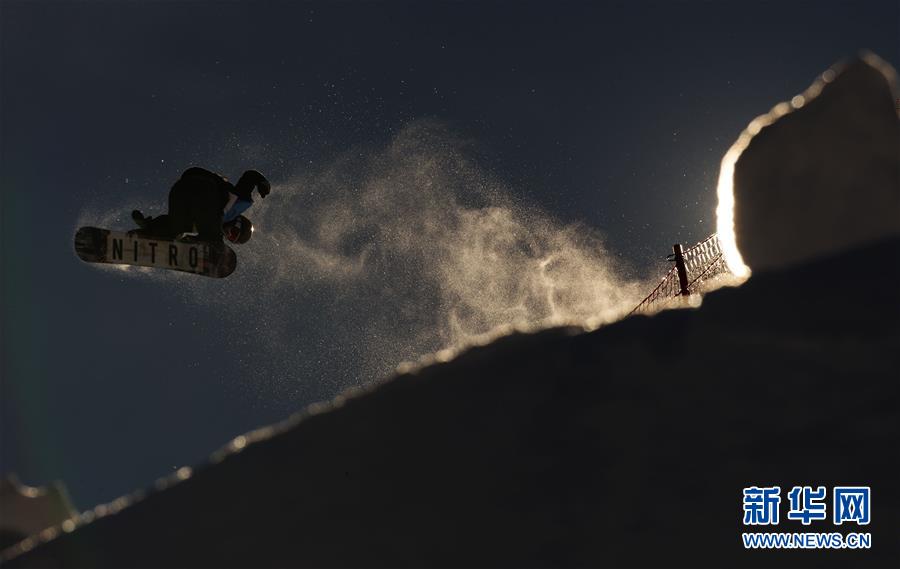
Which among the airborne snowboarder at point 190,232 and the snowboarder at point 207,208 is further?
the snowboarder at point 207,208

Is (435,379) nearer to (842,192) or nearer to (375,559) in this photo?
(375,559)

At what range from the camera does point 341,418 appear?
6.71 m

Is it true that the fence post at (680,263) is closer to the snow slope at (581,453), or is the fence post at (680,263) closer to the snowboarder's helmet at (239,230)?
the snowboarder's helmet at (239,230)

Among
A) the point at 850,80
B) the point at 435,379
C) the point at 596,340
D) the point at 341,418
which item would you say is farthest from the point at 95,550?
the point at 850,80

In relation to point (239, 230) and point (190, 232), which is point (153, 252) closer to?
point (190, 232)

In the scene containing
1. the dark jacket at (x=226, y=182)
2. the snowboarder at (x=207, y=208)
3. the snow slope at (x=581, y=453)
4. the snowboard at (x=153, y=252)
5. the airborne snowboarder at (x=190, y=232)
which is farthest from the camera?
the dark jacket at (x=226, y=182)

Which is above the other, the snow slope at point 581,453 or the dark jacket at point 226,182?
the dark jacket at point 226,182

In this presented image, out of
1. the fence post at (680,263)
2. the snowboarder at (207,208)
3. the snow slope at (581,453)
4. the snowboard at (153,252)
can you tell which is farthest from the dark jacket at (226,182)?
the fence post at (680,263)

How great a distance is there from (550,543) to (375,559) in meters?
1.10

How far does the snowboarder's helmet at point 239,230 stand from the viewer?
12547 millimetres

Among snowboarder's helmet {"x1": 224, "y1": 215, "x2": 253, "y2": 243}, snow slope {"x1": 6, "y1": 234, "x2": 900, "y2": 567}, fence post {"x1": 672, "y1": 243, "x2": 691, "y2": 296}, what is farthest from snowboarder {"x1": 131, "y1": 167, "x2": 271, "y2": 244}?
fence post {"x1": 672, "y1": 243, "x2": 691, "y2": 296}

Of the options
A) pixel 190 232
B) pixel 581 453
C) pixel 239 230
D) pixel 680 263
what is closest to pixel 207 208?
pixel 190 232

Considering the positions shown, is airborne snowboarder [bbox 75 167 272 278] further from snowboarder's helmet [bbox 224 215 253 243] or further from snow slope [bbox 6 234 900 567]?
snow slope [bbox 6 234 900 567]

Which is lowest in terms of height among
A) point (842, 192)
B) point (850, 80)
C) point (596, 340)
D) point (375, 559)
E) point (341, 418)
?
point (375, 559)
